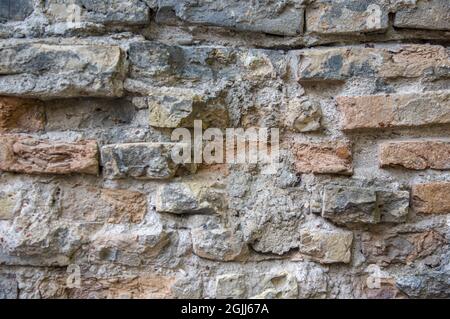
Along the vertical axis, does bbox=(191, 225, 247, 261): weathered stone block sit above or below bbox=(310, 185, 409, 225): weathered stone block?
below

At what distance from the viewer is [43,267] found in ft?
3.03

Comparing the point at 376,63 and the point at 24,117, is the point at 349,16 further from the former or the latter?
the point at 24,117

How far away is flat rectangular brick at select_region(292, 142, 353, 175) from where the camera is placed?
2.96 feet

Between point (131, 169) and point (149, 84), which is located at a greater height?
point (149, 84)

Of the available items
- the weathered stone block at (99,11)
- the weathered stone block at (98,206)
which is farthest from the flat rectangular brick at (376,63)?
the weathered stone block at (98,206)

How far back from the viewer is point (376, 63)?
2.94 ft

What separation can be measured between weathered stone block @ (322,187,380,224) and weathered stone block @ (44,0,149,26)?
1.82 feet

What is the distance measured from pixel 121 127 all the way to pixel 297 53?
0.42m

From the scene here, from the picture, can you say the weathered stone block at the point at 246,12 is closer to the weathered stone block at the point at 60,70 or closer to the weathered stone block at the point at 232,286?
the weathered stone block at the point at 60,70

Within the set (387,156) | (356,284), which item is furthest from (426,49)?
(356,284)

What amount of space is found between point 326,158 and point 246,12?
361mm

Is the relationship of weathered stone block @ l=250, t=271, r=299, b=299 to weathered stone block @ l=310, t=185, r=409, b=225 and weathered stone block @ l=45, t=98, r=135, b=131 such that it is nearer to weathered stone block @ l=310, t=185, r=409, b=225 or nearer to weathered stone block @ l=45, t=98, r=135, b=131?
weathered stone block @ l=310, t=185, r=409, b=225

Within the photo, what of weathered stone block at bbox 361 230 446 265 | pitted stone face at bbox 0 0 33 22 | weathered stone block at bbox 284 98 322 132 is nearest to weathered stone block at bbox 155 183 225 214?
weathered stone block at bbox 284 98 322 132

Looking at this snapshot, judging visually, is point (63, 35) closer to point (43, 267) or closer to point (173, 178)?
point (173, 178)
